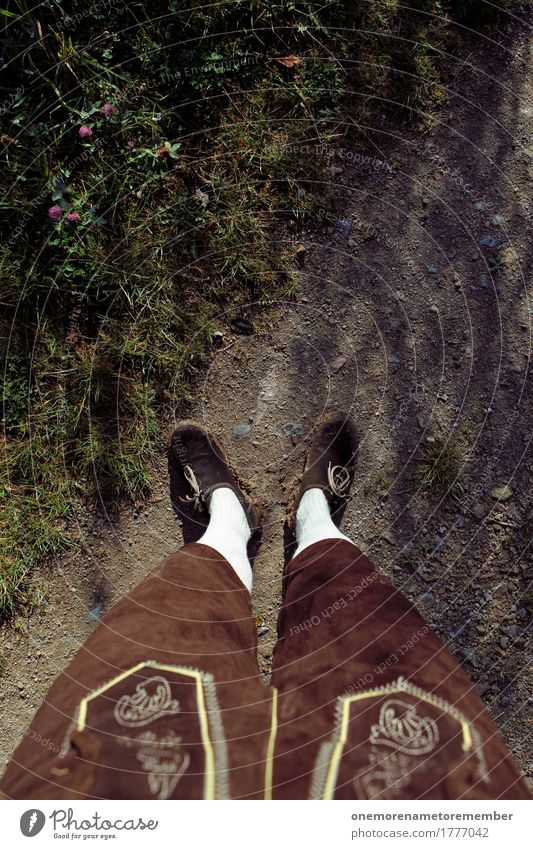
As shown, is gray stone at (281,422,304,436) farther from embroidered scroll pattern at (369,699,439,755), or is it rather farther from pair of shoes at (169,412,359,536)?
embroidered scroll pattern at (369,699,439,755)

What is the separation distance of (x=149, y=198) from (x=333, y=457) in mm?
1630

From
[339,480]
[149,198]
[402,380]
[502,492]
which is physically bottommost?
[502,492]

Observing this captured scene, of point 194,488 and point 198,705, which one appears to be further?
point 194,488

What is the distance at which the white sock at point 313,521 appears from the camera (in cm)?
260

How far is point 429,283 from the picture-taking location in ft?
9.26

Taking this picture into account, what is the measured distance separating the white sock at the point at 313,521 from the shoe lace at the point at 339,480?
7 centimetres

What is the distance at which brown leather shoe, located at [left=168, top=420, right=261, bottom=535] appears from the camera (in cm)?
278

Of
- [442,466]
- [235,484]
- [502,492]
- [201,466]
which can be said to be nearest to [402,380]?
[442,466]

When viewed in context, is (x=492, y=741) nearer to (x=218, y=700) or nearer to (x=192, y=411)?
(x=218, y=700)

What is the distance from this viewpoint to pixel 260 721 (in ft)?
6.20

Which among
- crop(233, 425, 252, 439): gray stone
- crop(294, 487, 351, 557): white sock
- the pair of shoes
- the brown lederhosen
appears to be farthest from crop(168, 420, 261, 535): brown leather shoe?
the brown lederhosen

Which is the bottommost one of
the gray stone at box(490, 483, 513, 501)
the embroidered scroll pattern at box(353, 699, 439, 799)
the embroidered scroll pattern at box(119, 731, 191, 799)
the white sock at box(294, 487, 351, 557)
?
the embroidered scroll pattern at box(353, 699, 439, 799)

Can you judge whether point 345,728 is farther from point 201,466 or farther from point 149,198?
point 149,198
